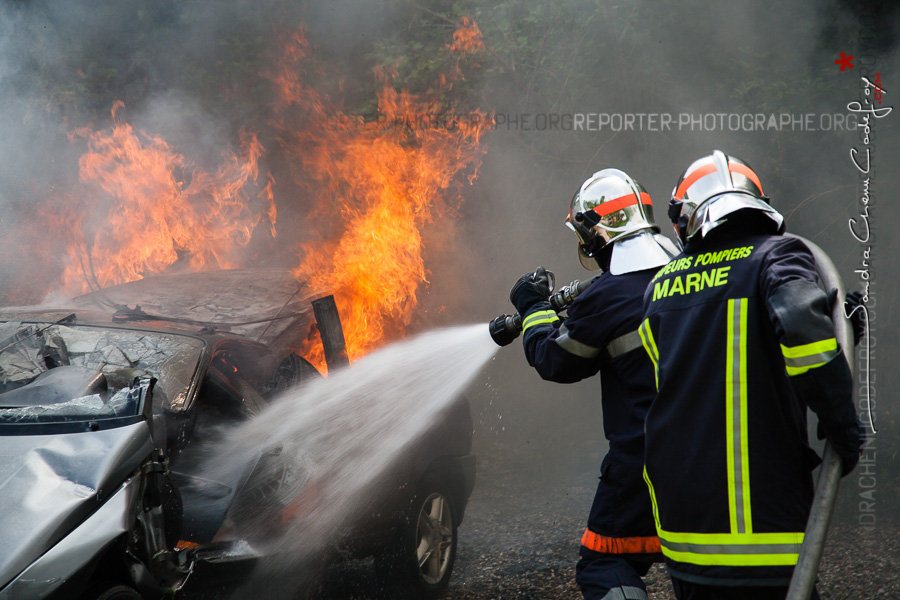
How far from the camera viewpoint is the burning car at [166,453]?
2629 millimetres

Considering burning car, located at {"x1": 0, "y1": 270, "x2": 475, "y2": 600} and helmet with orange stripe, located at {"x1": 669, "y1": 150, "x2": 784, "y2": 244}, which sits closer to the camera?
helmet with orange stripe, located at {"x1": 669, "y1": 150, "x2": 784, "y2": 244}

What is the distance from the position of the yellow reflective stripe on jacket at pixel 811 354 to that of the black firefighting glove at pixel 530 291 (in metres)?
1.49

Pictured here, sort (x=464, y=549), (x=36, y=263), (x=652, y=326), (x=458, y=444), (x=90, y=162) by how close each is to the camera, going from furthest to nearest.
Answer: (x=36, y=263) < (x=90, y=162) < (x=464, y=549) < (x=458, y=444) < (x=652, y=326)

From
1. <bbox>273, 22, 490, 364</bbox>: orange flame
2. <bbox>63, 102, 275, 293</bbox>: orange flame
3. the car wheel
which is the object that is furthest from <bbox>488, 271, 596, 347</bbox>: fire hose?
<bbox>63, 102, 275, 293</bbox>: orange flame

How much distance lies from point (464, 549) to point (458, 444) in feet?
3.82

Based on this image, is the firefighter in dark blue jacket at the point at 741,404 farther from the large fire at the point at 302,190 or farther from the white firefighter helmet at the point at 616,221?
the large fire at the point at 302,190

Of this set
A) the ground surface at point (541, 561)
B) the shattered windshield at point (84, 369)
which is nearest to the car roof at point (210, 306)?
the shattered windshield at point (84, 369)

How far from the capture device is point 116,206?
947cm

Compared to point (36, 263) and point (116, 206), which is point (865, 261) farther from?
point (36, 263)

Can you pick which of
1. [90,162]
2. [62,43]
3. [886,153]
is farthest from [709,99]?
[62,43]

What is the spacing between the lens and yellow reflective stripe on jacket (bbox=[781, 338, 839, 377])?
1853 millimetres

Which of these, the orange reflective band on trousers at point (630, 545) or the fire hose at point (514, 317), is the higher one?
the fire hose at point (514, 317)

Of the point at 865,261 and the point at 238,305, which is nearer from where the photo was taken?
the point at 238,305

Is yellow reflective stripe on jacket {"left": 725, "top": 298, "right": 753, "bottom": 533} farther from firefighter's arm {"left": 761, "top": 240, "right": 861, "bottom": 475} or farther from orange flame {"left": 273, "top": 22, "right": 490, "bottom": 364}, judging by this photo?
orange flame {"left": 273, "top": 22, "right": 490, "bottom": 364}
